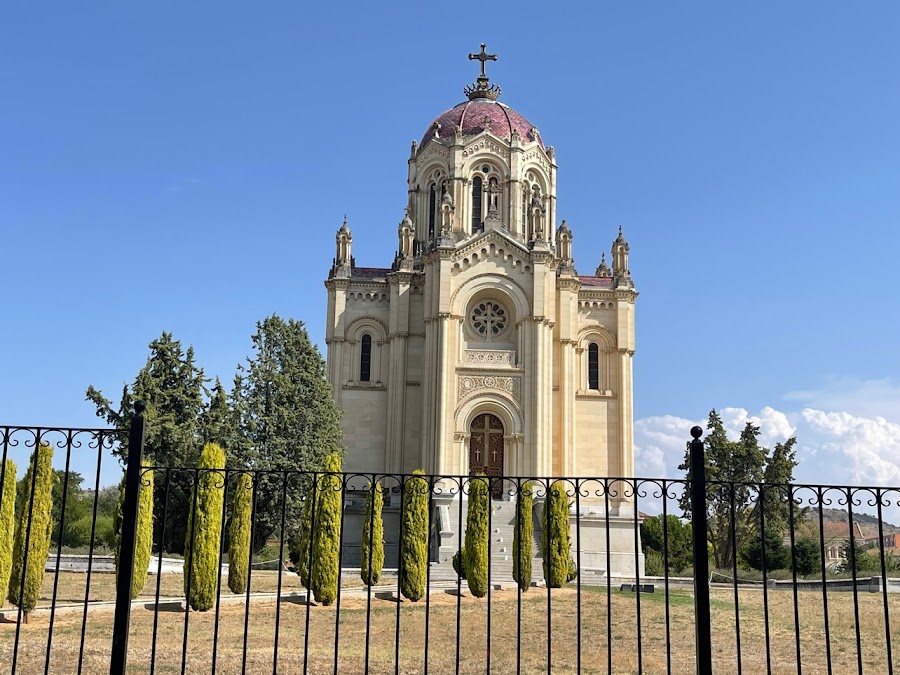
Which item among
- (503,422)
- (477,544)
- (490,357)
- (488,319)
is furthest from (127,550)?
(488,319)

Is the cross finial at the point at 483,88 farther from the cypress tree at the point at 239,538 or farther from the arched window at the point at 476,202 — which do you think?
the cypress tree at the point at 239,538

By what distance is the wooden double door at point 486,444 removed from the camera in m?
35.8

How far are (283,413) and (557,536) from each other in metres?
13.5

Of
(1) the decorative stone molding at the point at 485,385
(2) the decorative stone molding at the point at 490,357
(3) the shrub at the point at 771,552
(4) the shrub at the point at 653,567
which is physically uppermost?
(2) the decorative stone molding at the point at 490,357

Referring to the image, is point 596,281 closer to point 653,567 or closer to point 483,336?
point 483,336

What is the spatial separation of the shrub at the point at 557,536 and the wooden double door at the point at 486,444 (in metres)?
8.52

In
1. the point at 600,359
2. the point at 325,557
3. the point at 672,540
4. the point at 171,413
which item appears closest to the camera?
the point at 325,557

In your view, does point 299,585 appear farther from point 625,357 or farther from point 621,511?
point 625,357

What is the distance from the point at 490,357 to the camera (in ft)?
117

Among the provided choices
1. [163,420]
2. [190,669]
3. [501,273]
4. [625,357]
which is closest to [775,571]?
[625,357]

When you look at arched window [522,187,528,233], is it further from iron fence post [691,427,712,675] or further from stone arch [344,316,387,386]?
iron fence post [691,427,712,675]

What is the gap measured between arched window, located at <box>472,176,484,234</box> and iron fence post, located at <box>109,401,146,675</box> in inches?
1267

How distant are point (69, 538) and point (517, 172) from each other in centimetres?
2706

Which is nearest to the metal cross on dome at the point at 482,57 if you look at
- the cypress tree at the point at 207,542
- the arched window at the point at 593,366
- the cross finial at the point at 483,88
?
the cross finial at the point at 483,88
